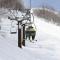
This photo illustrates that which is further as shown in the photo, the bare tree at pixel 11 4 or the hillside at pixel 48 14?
the hillside at pixel 48 14

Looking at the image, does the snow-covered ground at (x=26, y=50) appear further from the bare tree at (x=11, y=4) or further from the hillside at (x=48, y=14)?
the hillside at (x=48, y=14)

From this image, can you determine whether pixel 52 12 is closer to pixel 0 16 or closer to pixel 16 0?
pixel 16 0

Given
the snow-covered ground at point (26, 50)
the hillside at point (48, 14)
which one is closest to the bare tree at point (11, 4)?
the snow-covered ground at point (26, 50)

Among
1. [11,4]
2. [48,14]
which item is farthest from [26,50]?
[48,14]

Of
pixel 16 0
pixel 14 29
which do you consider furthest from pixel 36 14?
pixel 14 29

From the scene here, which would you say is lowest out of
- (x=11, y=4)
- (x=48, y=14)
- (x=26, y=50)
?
(x=48, y=14)

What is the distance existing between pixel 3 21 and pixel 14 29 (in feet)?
5.37

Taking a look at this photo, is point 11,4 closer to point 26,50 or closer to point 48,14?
point 48,14

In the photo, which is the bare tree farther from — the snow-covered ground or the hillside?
the hillside

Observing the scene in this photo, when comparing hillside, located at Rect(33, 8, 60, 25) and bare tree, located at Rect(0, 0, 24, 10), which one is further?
hillside, located at Rect(33, 8, 60, 25)

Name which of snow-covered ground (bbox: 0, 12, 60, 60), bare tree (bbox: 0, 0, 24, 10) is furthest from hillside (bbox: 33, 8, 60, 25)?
snow-covered ground (bbox: 0, 12, 60, 60)

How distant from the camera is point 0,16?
14047mm

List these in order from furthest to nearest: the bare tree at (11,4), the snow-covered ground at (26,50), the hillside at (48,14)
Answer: the hillside at (48,14) → the bare tree at (11,4) → the snow-covered ground at (26,50)

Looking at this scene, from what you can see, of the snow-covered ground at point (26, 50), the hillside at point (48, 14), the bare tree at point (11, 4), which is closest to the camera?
the snow-covered ground at point (26, 50)
